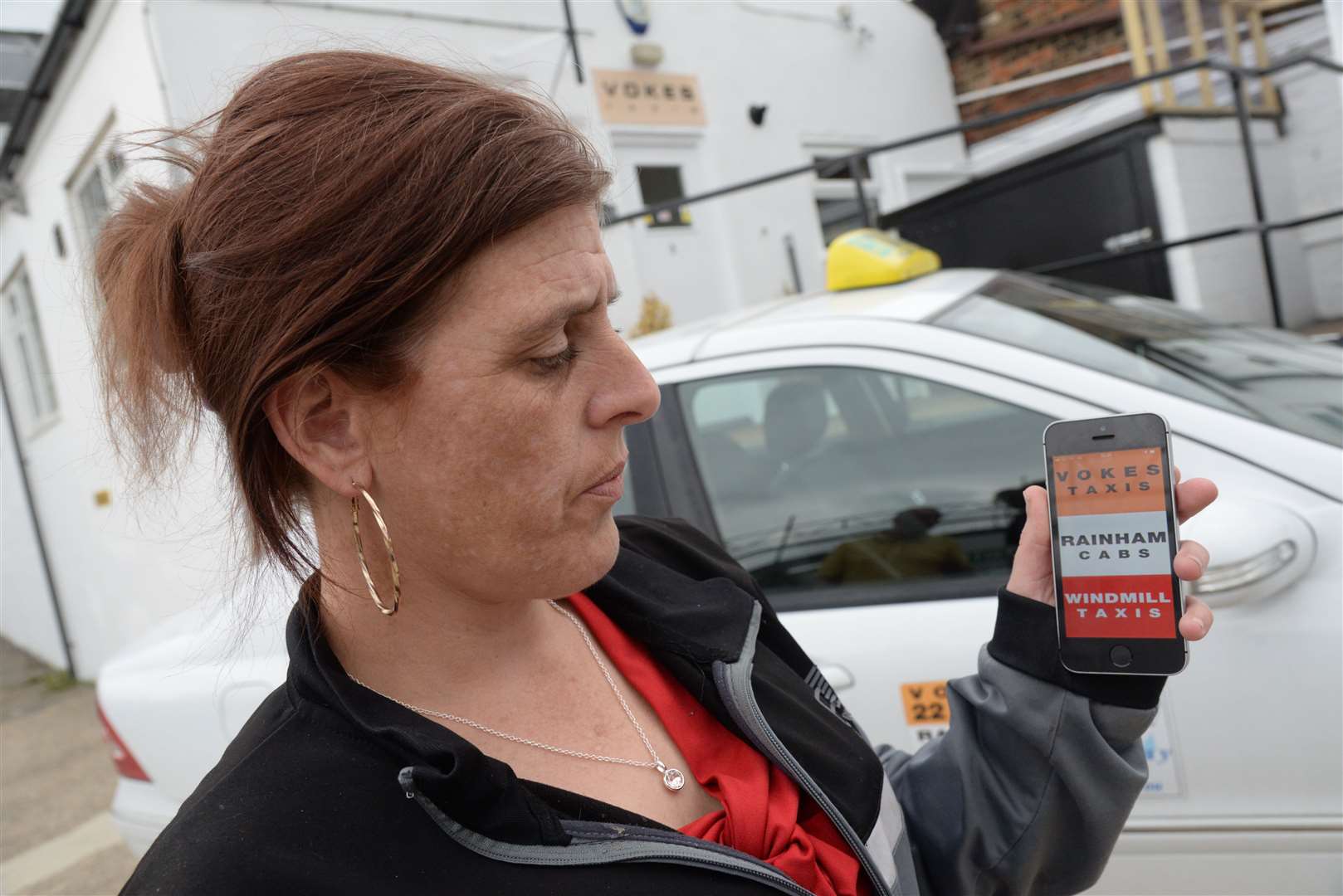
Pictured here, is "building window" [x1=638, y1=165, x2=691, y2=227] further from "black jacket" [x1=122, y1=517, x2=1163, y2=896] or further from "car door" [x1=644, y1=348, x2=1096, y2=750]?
"black jacket" [x1=122, y1=517, x2=1163, y2=896]

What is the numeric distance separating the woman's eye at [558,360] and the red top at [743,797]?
39cm

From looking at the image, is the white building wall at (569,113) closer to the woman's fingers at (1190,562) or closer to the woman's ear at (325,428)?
the woman's ear at (325,428)

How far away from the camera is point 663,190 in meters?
7.78

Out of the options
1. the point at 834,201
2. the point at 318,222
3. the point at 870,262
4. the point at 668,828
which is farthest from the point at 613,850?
the point at 834,201

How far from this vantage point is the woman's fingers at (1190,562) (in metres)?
1.10

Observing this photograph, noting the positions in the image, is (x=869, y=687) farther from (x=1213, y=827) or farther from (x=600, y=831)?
(x=600, y=831)

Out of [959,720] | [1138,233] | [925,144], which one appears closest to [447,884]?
[959,720]

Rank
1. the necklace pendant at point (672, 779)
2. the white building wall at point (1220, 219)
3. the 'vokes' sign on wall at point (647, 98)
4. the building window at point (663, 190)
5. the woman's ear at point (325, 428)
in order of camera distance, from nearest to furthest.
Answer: the woman's ear at point (325, 428), the necklace pendant at point (672, 779), the white building wall at point (1220, 219), the 'vokes' sign on wall at point (647, 98), the building window at point (663, 190)

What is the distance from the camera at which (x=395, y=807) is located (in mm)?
894

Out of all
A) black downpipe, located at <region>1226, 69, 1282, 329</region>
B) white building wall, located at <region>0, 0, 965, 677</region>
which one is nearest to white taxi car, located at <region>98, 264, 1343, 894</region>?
black downpipe, located at <region>1226, 69, 1282, 329</region>

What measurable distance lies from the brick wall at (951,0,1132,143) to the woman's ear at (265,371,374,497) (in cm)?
932

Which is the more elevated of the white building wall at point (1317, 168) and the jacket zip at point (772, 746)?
the white building wall at point (1317, 168)

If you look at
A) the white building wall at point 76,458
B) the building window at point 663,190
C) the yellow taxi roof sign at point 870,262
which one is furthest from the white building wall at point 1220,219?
the white building wall at point 76,458

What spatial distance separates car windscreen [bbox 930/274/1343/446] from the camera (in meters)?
2.14
